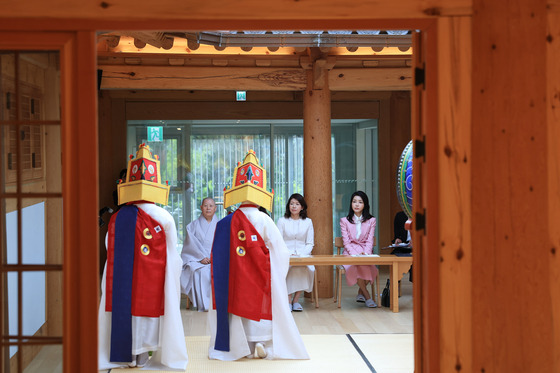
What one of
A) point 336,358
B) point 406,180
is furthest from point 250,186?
point 336,358

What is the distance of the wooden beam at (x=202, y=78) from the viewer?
7.35 m

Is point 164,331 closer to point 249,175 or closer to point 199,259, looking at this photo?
point 249,175

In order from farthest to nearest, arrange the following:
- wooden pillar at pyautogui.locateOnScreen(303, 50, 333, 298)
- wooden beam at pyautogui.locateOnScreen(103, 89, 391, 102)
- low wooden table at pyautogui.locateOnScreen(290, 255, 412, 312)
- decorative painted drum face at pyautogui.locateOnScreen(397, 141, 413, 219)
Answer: wooden beam at pyautogui.locateOnScreen(103, 89, 391, 102) < wooden pillar at pyautogui.locateOnScreen(303, 50, 333, 298) < low wooden table at pyautogui.locateOnScreen(290, 255, 412, 312) < decorative painted drum face at pyautogui.locateOnScreen(397, 141, 413, 219)

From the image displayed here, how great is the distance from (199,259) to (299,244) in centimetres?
107

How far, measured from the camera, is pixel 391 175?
927cm

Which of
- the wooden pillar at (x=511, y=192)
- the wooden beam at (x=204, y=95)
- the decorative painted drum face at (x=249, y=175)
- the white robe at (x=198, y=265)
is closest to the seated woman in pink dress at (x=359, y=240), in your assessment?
the white robe at (x=198, y=265)

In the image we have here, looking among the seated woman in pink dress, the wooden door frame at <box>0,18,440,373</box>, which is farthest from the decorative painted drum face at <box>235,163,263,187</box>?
the wooden door frame at <box>0,18,440,373</box>

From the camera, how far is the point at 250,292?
5.20m

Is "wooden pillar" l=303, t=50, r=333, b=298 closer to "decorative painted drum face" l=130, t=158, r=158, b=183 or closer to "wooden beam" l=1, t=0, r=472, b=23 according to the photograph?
"decorative painted drum face" l=130, t=158, r=158, b=183

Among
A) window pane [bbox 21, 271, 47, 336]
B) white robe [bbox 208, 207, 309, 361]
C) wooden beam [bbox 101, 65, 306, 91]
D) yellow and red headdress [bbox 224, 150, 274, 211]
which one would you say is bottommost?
white robe [bbox 208, 207, 309, 361]

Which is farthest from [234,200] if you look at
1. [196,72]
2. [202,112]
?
[202,112]

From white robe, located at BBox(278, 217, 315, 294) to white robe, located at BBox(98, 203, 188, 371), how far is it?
223 cm

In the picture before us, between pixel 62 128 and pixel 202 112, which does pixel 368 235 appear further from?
pixel 62 128

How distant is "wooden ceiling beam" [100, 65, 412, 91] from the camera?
7359mm
